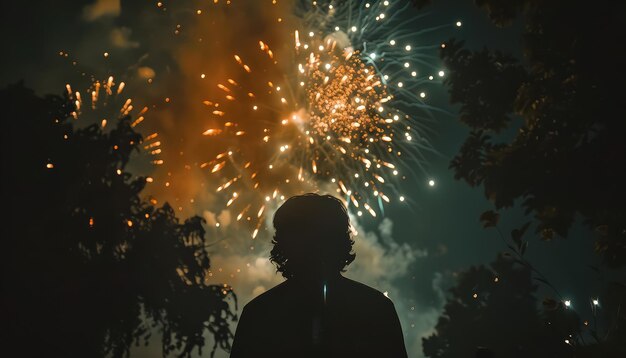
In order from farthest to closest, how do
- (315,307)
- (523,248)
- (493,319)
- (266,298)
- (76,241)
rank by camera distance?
(493,319) < (76,241) < (523,248) < (266,298) < (315,307)

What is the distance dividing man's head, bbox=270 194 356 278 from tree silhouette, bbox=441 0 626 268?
12.2 ft

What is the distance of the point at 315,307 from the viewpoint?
7.53 ft

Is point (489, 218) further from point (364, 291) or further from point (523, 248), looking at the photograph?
point (364, 291)

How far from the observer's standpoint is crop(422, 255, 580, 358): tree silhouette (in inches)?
1388

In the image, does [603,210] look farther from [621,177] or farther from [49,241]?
[49,241]

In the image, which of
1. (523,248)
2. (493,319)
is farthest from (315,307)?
(493,319)

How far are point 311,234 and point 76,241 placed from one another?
62.4 feet

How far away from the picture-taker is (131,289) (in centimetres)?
1895

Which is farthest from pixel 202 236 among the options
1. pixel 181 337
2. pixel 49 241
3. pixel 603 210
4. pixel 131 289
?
pixel 603 210

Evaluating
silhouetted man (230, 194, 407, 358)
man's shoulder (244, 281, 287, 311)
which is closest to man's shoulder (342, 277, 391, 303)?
silhouetted man (230, 194, 407, 358)

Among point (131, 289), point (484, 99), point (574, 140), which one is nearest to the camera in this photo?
point (574, 140)

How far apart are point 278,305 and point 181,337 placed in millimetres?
23006

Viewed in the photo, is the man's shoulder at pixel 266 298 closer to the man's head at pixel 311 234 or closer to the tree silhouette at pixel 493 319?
the man's head at pixel 311 234

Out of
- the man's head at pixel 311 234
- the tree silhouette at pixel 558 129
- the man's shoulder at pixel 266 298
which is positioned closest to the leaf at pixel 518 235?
the tree silhouette at pixel 558 129
